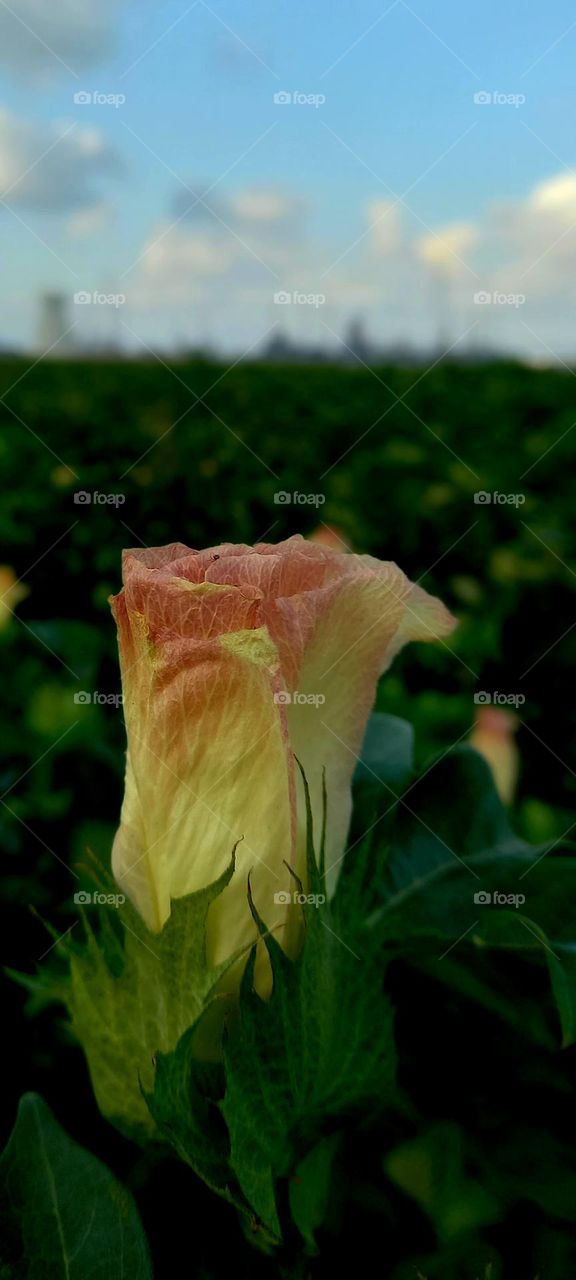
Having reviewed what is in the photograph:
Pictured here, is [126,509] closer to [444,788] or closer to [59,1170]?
[444,788]

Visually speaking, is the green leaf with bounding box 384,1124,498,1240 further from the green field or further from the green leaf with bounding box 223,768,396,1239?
the green field

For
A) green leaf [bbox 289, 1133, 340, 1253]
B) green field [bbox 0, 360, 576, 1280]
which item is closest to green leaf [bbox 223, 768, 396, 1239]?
green leaf [bbox 289, 1133, 340, 1253]

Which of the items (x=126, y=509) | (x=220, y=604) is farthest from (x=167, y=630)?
(x=126, y=509)

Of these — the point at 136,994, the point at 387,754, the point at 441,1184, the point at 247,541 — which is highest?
the point at 247,541

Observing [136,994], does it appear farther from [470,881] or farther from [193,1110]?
[470,881]

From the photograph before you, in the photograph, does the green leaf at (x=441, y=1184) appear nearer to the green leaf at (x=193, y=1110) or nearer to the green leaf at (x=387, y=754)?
the green leaf at (x=193, y=1110)

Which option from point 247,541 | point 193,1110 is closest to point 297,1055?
point 193,1110
